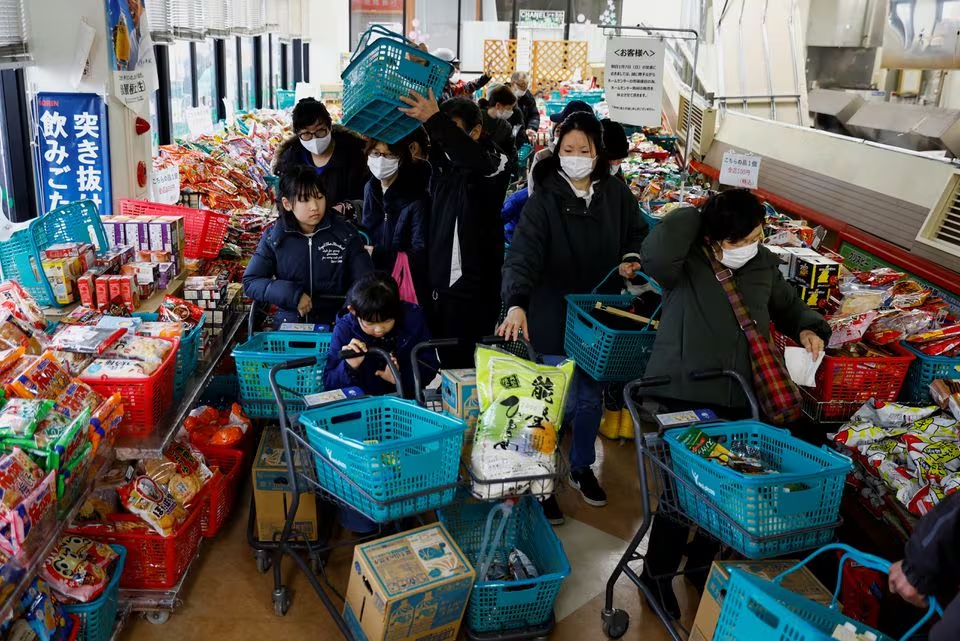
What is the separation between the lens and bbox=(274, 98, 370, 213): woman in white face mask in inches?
189

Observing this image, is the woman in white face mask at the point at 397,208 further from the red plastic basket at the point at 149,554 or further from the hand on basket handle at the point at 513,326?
the red plastic basket at the point at 149,554

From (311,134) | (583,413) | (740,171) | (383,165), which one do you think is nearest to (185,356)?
(383,165)

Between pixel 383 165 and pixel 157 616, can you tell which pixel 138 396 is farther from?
pixel 383 165

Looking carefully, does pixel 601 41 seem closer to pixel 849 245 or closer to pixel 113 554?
pixel 849 245

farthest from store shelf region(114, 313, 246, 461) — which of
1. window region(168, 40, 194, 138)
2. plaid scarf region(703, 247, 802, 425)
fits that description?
window region(168, 40, 194, 138)

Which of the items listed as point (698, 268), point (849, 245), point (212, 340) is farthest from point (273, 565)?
point (849, 245)

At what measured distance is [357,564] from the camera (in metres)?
2.98

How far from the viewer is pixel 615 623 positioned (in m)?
3.27

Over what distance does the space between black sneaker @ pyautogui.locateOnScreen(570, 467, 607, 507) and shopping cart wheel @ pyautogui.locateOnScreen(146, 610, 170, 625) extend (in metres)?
2.08

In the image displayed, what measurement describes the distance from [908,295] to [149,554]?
11.5 ft

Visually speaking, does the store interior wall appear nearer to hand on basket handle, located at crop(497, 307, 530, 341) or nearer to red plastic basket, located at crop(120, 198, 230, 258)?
red plastic basket, located at crop(120, 198, 230, 258)

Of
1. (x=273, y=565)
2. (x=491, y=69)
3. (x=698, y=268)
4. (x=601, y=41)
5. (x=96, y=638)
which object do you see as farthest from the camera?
(x=601, y=41)

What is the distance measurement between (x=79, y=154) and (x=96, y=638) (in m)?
3.11

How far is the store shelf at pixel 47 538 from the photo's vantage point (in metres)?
2.33
